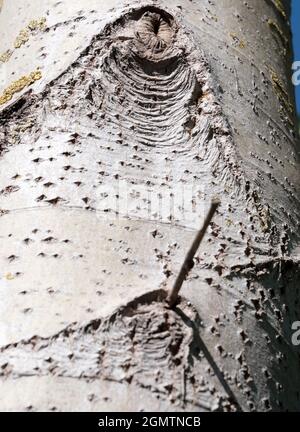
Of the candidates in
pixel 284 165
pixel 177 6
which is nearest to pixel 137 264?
pixel 284 165

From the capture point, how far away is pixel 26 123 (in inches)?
33.9

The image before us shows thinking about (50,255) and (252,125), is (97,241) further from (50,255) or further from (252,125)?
(252,125)

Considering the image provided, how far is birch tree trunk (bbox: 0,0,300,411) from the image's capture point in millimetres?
657

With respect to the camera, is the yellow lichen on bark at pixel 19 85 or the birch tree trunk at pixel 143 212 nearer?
the birch tree trunk at pixel 143 212

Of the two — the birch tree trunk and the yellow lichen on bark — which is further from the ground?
the yellow lichen on bark

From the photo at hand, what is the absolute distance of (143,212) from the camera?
77cm

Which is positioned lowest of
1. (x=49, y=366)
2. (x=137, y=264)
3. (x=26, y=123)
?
(x=49, y=366)

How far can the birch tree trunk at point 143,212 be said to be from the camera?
657 millimetres

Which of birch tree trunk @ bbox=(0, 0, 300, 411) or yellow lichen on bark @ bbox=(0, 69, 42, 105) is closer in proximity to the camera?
birch tree trunk @ bbox=(0, 0, 300, 411)

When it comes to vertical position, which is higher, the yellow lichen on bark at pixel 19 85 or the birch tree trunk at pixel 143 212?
the yellow lichen on bark at pixel 19 85

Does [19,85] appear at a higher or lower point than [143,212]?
higher

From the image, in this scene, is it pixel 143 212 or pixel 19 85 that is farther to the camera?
pixel 19 85

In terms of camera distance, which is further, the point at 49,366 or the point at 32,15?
the point at 32,15

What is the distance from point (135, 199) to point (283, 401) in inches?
9.5
